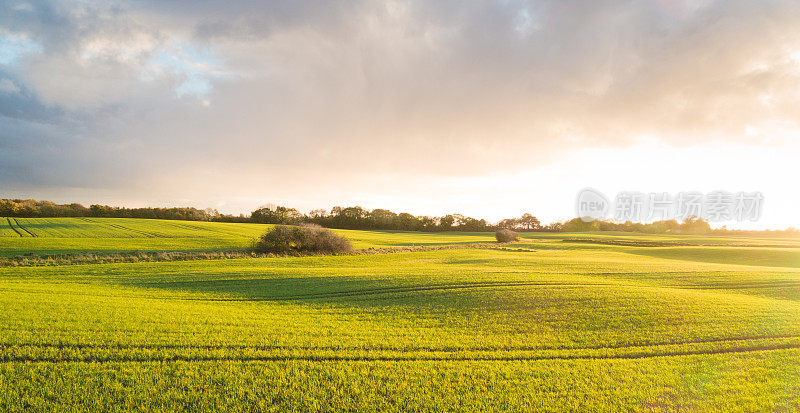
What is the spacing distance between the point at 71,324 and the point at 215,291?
748 cm

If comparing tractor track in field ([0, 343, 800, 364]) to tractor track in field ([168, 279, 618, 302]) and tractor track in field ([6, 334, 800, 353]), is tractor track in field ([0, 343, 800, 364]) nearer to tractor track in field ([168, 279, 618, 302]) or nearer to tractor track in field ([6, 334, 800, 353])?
tractor track in field ([6, 334, 800, 353])

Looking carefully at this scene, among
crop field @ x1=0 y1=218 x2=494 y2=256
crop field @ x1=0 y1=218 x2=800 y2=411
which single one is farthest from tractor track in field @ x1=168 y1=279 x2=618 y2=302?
crop field @ x1=0 y1=218 x2=494 y2=256

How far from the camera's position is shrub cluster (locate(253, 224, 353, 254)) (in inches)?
1638

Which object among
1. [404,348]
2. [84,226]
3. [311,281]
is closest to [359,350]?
[404,348]

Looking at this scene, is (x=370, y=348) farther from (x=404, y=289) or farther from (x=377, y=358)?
(x=404, y=289)

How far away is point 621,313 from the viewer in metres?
12.3

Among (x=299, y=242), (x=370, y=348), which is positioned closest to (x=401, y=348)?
(x=370, y=348)

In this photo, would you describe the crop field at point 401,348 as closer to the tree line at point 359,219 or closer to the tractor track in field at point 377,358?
the tractor track in field at point 377,358

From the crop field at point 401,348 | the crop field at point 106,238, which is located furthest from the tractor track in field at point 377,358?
the crop field at point 106,238

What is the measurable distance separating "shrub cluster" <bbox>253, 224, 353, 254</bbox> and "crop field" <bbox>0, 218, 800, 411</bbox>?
23.8 meters

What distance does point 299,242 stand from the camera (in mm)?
42156

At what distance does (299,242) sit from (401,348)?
35.2 m

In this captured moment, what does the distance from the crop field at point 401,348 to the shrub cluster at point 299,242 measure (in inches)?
939

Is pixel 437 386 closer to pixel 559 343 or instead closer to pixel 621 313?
pixel 559 343
